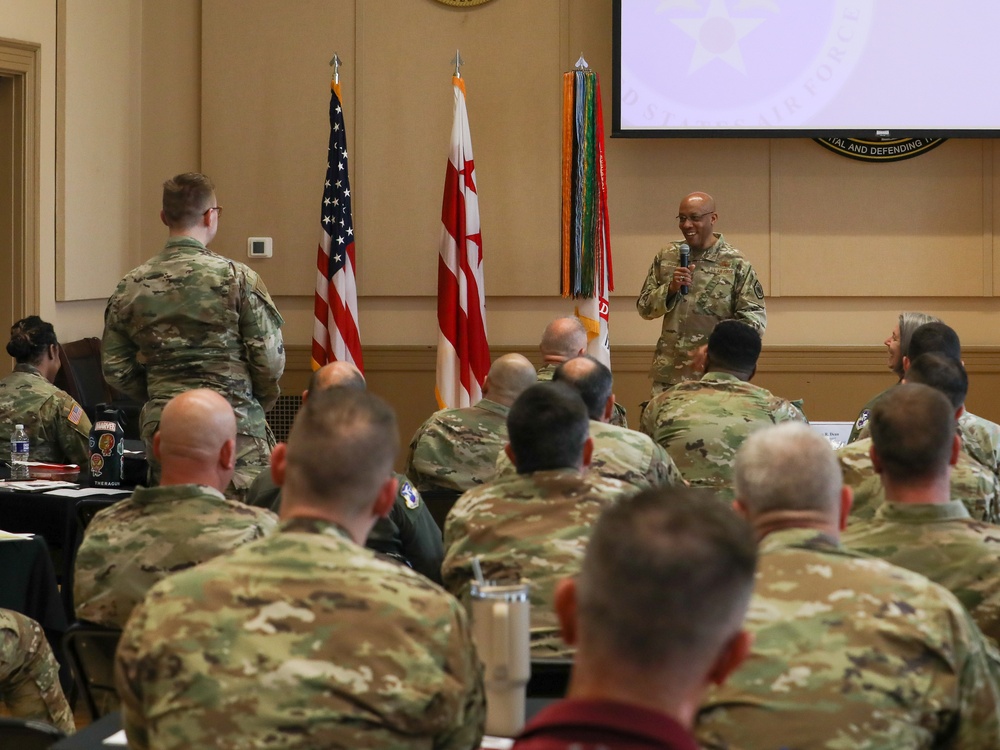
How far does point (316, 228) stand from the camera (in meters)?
7.86

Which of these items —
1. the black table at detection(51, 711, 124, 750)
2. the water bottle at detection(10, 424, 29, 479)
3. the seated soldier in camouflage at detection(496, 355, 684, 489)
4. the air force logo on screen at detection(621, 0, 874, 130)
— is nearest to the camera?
the black table at detection(51, 711, 124, 750)

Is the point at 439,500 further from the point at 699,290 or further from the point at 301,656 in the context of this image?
the point at 699,290

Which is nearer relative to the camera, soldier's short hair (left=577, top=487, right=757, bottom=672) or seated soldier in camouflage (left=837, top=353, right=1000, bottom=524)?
soldier's short hair (left=577, top=487, right=757, bottom=672)

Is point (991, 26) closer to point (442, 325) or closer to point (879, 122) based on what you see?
point (879, 122)

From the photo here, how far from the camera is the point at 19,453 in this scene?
15.6 ft

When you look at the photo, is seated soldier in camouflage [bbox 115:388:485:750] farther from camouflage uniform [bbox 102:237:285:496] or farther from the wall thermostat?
the wall thermostat

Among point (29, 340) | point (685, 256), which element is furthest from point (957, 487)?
point (29, 340)

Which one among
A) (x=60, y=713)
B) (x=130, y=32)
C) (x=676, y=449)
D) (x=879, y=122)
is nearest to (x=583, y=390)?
(x=676, y=449)

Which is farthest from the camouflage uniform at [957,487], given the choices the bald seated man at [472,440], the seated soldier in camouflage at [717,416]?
the bald seated man at [472,440]

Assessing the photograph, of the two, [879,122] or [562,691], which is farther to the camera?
[879,122]

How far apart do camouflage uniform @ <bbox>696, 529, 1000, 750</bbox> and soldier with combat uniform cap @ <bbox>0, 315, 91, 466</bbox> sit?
373 cm

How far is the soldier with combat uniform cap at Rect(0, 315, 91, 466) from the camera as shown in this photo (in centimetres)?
502

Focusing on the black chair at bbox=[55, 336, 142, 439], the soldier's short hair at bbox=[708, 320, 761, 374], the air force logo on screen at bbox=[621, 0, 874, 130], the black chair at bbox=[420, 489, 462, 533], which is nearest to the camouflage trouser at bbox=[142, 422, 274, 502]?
the black chair at bbox=[420, 489, 462, 533]

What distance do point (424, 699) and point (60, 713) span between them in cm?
195
